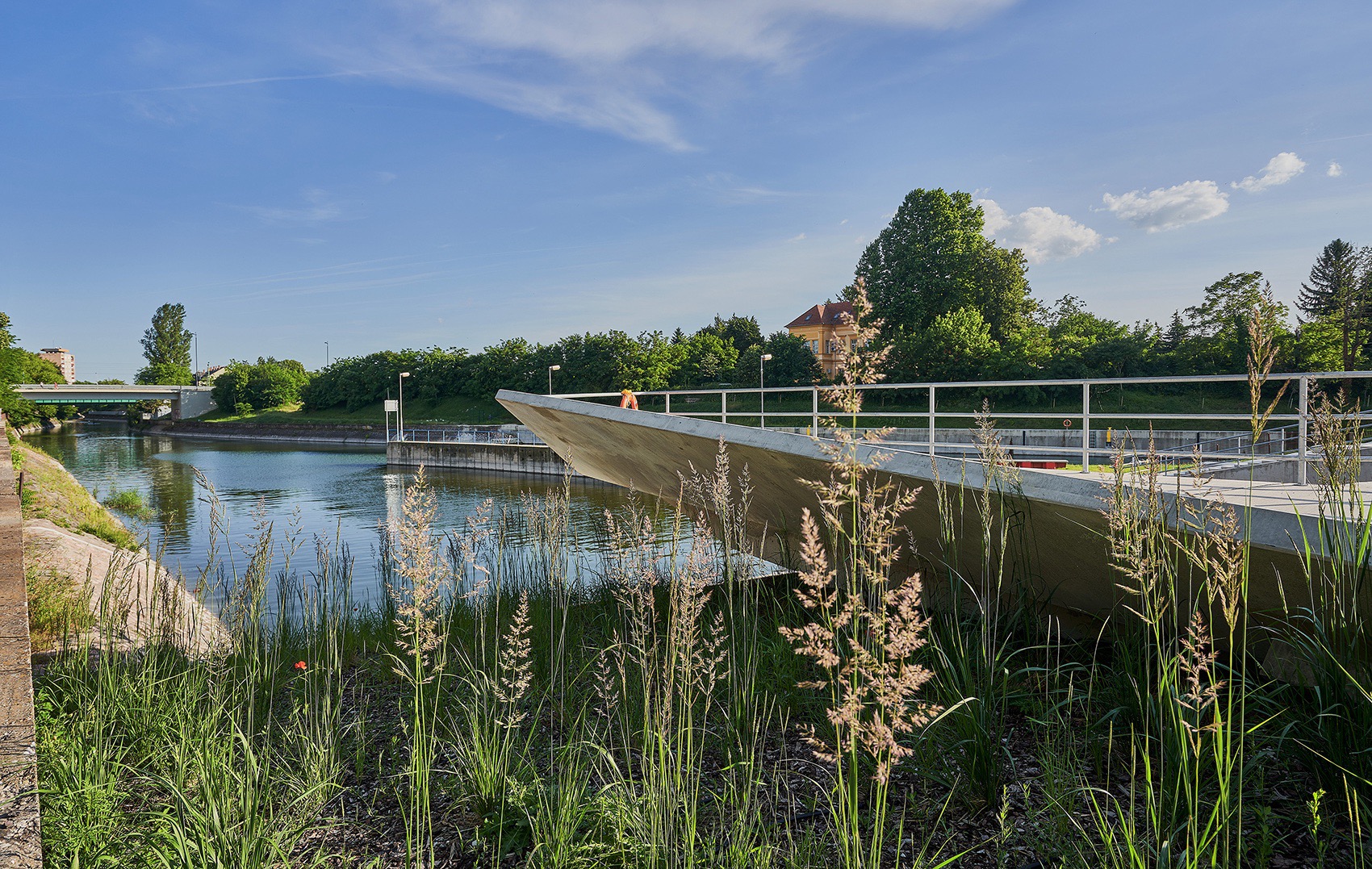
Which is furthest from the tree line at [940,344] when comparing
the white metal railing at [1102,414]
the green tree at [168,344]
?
the green tree at [168,344]

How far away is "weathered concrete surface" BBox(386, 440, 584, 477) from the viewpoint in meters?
36.1

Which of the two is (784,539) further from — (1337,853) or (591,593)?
(1337,853)

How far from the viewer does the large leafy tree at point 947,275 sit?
55594 mm

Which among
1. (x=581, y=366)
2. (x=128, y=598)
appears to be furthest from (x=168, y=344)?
(x=128, y=598)

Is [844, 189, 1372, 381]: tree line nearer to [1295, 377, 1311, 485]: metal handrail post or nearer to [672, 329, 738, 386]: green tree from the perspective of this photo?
[672, 329, 738, 386]: green tree

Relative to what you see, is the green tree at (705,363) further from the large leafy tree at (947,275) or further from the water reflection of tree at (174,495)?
the water reflection of tree at (174,495)

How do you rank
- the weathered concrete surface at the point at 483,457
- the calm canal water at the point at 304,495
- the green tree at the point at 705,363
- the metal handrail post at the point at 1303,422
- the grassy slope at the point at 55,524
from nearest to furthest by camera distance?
the grassy slope at the point at 55,524 → the metal handrail post at the point at 1303,422 → the calm canal water at the point at 304,495 → the weathered concrete surface at the point at 483,457 → the green tree at the point at 705,363

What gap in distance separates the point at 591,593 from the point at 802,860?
5.31m

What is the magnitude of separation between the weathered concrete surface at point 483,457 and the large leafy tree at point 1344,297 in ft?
127

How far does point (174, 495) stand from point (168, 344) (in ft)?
369

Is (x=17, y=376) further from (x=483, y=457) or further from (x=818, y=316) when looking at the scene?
(x=818, y=316)

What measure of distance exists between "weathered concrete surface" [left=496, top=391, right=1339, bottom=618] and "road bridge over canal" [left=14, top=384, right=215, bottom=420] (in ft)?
240

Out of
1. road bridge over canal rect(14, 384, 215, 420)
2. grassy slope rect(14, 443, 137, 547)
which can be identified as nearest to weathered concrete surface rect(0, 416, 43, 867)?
grassy slope rect(14, 443, 137, 547)

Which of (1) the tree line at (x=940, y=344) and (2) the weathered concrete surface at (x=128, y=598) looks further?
(1) the tree line at (x=940, y=344)
